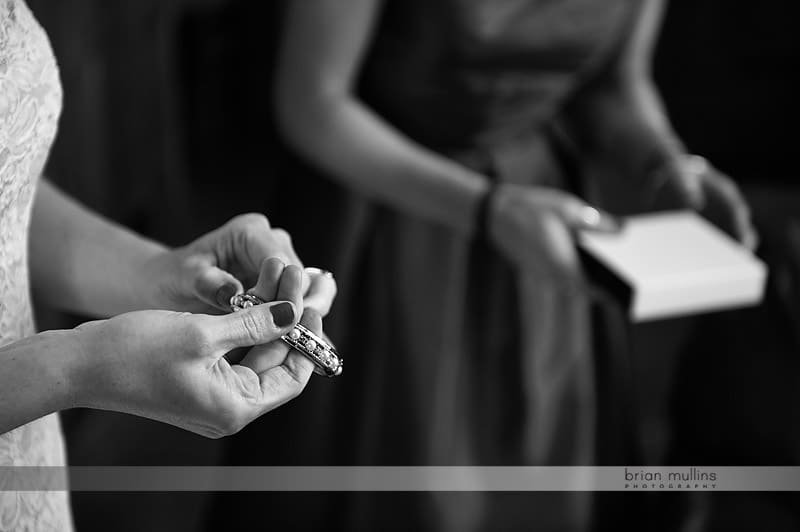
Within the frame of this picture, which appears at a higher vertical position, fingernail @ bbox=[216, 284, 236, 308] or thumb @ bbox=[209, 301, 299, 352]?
thumb @ bbox=[209, 301, 299, 352]

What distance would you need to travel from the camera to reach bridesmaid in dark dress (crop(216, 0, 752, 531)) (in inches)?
34.8

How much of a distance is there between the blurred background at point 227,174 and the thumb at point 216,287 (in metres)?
0.38

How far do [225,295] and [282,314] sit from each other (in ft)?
0.19

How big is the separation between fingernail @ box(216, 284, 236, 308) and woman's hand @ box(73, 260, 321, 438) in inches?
1.8

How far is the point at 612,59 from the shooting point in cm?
107

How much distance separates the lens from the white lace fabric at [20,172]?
1.42 feet

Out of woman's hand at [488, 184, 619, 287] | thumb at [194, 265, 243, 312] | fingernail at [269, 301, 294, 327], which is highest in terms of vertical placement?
fingernail at [269, 301, 294, 327]

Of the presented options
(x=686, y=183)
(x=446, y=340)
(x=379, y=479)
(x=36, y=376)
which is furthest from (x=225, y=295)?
(x=686, y=183)

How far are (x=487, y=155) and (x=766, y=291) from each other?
0.45m

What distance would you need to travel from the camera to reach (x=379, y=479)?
0.83 m

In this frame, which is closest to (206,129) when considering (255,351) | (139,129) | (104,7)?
(139,129)

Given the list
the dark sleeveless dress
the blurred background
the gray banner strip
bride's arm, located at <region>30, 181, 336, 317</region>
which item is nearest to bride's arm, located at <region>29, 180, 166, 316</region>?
bride's arm, located at <region>30, 181, 336, 317</region>

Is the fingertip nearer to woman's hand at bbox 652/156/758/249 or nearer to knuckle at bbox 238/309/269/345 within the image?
knuckle at bbox 238/309/269/345

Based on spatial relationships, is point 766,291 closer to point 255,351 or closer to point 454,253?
point 454,253
